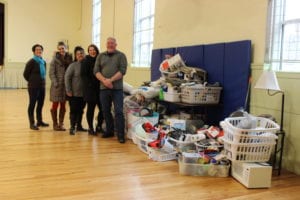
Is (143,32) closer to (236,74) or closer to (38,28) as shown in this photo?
(236,74)

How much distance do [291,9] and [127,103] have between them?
2.52m

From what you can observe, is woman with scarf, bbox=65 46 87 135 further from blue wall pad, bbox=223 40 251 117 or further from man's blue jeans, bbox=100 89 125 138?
blue wall pad, bbox=223 40 251 117

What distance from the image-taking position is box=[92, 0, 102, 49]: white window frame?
10.3m

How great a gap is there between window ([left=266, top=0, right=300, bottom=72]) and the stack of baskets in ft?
2.81

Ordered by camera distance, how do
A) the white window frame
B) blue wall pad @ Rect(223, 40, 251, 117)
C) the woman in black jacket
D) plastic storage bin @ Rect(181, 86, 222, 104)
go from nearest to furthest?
1. blue wall pad @ Rect(223, 40, 251, 117)
2. plastic storage bin @ Rect(181, 86, 222, 104)
3. the woman in black jacket
4. the white window frame

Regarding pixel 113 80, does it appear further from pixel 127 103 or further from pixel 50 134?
pixel 50 134

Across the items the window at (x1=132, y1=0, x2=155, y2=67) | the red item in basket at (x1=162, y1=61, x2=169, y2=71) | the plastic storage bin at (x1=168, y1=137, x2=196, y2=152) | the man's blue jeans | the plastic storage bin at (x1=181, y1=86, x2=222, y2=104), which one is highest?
the window at (x1=132, y1=0, x2=155, y2=67)

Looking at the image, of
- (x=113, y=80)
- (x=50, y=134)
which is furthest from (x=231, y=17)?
(x=50, y=134)

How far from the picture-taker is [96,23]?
10734 millimetres

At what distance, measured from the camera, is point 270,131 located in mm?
3064

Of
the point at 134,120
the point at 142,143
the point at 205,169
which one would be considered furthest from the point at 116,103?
the point at 205,169

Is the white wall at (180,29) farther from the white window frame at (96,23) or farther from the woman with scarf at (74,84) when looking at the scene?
the woman with scarf at (74,84)

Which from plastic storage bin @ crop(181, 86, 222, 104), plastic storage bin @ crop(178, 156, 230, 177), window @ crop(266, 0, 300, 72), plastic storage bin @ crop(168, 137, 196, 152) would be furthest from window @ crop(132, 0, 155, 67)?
plastic storage bin @ crop(178, 156, 230, 177)

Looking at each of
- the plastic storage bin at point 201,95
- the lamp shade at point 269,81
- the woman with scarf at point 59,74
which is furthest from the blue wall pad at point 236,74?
the woman with scarf at point 59,74
